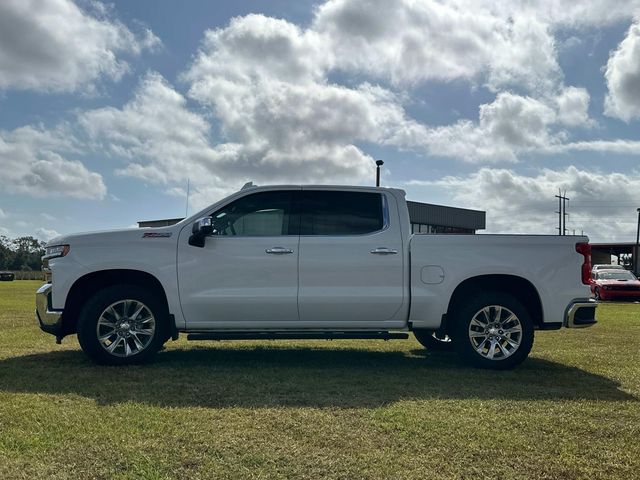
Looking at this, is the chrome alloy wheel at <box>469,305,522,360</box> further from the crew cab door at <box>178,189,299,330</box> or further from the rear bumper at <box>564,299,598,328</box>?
the crew cab door at <box>178,189,299,330</box>

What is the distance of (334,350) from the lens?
775 centimetres

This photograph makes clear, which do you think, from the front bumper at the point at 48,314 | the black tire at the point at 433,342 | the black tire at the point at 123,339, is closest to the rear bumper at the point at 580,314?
the black tire at the point at 433,342

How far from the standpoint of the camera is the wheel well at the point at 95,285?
6262 mm

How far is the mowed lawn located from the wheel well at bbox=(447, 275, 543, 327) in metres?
0.65

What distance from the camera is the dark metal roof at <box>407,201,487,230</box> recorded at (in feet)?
126

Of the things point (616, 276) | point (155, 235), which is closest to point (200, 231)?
point (155, 235)

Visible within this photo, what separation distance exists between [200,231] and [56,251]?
1645 millimetres

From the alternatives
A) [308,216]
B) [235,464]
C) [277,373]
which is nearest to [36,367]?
[277,373]

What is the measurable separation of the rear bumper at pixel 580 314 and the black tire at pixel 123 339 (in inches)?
174

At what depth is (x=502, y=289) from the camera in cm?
663

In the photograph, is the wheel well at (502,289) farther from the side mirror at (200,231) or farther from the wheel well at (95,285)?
the wheel well at (95,285)

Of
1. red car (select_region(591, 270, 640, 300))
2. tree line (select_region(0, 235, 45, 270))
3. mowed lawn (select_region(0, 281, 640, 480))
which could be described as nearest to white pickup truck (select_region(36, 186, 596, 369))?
mowed lawn (select_region(0, 281, 640, 480))

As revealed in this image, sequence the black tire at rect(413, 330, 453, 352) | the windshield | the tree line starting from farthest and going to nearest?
the tree line → the windshield → the black tire at rect(413, 330, 453, 352)

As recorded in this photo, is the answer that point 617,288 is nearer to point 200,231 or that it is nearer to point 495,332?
point 495,332
